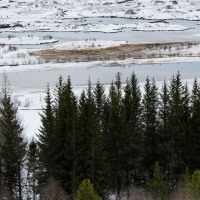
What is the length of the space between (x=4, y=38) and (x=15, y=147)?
67903 mm

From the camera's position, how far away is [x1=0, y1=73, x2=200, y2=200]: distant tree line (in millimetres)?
25812

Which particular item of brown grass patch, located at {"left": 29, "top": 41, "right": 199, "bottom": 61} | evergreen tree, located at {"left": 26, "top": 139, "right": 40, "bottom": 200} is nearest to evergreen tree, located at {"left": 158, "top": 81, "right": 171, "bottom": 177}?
evergreen tree, located at {"left": 26, "top": 139, "right": 40, "bottom": 200}

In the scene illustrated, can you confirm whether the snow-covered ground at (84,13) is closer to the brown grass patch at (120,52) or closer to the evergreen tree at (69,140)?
the brown grass patch at (120,52)

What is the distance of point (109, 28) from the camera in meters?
103

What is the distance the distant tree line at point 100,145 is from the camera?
25.8 metres

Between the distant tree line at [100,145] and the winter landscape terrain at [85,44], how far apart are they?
8.59 m

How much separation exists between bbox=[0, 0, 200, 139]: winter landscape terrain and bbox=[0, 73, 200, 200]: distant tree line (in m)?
8.59

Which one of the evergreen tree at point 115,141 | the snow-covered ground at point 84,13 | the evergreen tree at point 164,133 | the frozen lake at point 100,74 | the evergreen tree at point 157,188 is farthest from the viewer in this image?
the snow-covered ground at point 84,13

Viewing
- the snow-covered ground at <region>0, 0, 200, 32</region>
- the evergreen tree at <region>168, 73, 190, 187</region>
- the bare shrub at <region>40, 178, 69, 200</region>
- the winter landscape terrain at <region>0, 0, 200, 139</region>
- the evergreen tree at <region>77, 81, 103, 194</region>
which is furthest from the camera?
the snow-covered ground at <region>0, 0, 200, 32</region>

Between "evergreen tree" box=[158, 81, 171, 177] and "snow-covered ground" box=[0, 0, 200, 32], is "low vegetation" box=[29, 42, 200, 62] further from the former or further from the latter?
Answer: "evergreen tree" box=[158, 81, 171, 177]

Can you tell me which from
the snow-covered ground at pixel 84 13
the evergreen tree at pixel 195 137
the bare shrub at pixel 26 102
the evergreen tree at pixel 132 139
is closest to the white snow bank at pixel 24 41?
the snow-covered ground at pixel 84 13

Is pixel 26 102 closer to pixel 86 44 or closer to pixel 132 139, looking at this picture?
pixel 132 139

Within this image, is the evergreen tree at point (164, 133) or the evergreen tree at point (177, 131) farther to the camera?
the evergreen tree at point (164, 133)

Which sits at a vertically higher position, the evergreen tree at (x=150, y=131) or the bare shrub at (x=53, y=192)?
the evergreen tree at (x=150, y=131)
